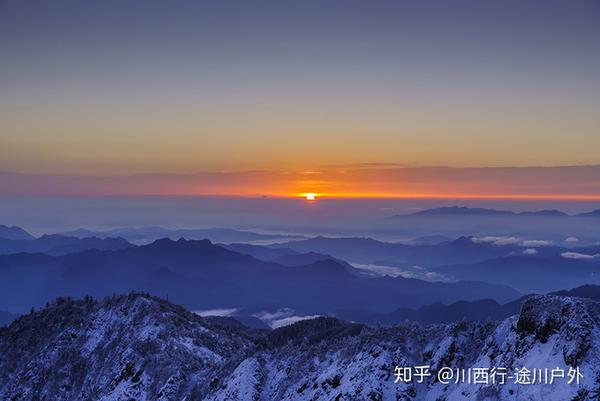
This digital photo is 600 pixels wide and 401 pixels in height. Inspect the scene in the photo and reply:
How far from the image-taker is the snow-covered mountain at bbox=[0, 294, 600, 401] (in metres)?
57.2

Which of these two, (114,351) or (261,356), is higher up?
(261,356)

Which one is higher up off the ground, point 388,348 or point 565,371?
point 565,371

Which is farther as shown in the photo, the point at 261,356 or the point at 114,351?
the point at 114,351

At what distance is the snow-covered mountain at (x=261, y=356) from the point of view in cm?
5722

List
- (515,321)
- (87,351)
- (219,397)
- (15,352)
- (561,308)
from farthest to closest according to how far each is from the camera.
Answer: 1. (15,352)
2. (87,351)
3. (219,397)
4. (515,321)
5. (561,308)

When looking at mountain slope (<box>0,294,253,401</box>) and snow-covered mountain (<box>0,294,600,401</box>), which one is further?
mountain slope (<box>0,294,253,401</box>)

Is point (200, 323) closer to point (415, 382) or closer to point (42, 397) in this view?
point (42, 397)

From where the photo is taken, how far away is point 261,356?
84.2m

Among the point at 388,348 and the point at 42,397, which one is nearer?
the point at 388,348

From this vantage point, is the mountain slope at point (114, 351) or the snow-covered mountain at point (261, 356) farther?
the mountain slope at point (114, 351)

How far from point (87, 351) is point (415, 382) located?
248 feet

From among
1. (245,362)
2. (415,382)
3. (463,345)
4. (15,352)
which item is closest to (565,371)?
(463,345)

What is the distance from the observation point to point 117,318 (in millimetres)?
114312

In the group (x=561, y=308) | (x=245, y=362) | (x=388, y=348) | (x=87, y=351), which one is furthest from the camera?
(x=87, y=351)
